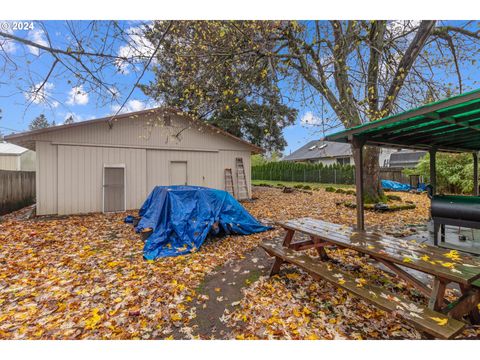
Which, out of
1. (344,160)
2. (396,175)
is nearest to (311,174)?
(344,160)

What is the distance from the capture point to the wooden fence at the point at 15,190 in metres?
7.82

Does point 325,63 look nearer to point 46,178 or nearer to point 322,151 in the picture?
point 46,178

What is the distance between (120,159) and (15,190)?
Result: 13.9 ft

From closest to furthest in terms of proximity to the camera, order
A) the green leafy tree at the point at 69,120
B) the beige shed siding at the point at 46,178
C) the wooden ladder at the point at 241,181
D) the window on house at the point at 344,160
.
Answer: the green leafy tree at the point at 69,120, the beige shed siding at the point at 46,178, the wooden ladder at the point at 241,181, the window on house at the point at 344,160

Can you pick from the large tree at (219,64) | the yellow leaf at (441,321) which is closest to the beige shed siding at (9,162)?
the large tree at (219,64)

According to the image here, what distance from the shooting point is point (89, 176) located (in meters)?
8.04

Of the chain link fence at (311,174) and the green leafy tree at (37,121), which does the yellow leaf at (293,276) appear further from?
the chain link fence at (311,174)

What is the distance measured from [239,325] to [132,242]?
355cm

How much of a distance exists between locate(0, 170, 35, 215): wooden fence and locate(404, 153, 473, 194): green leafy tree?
61.8ft

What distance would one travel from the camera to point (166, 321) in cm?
232

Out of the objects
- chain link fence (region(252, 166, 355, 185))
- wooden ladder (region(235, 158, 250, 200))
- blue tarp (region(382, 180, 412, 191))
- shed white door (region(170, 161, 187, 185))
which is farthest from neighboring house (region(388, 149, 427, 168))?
shed white door (region(170, 161, 187, 185))

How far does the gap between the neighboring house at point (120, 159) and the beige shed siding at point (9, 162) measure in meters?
10.6
